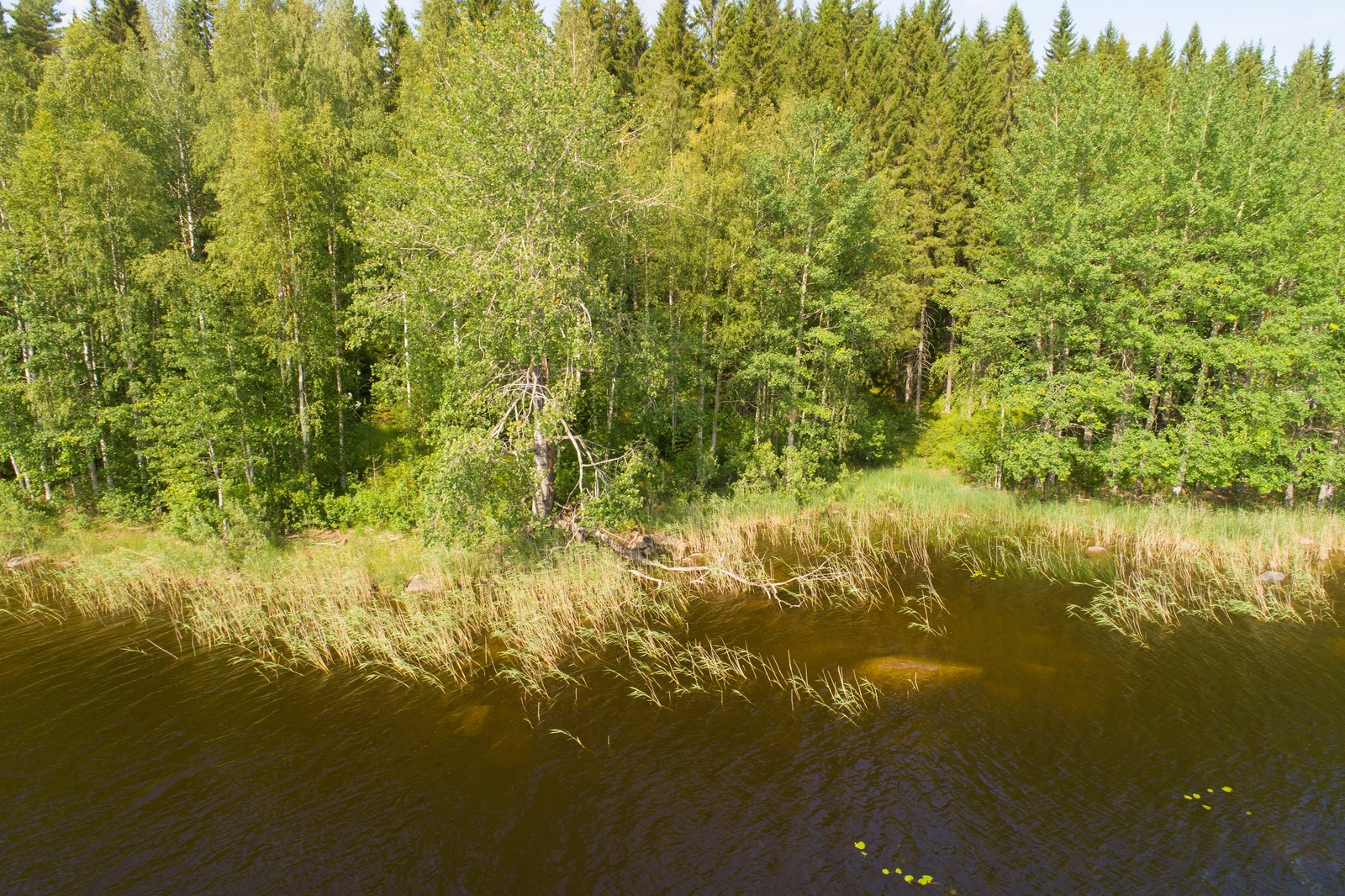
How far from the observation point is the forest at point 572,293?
56.8 feet

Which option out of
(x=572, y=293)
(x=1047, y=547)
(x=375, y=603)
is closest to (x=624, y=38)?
(x=572, y=293)

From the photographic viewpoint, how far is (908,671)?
13352 millimetres

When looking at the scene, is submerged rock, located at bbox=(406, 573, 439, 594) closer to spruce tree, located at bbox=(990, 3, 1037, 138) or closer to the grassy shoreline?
the grassy shoreline

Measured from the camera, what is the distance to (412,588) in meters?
16.9

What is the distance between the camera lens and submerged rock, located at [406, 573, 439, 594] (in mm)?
16750

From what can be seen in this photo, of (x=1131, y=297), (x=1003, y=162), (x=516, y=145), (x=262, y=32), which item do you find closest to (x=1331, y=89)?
(x=1003, y=162)

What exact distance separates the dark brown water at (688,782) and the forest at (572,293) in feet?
19.2

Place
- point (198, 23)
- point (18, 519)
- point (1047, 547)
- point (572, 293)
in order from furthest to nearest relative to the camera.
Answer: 1. point (198, 23)
2. point (1047, 547)
3. point (18, 519)
4. point (572, 293)

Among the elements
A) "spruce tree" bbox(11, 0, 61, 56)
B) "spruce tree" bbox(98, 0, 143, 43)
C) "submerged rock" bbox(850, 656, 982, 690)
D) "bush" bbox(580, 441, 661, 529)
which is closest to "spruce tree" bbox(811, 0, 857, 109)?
"bush" bbox(580, 441, 661, 529)

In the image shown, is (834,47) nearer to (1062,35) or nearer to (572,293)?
(1062,35)

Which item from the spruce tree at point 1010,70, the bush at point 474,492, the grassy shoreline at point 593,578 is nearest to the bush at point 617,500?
the grassy shoreline at point 593,578

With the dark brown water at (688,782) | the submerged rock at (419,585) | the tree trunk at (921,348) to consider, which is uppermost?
the tree trunk at (921,348)

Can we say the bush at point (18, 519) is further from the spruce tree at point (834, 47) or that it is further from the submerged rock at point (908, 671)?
the spruce tree at point (834, 47)

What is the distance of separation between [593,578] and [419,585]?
14.6ft
